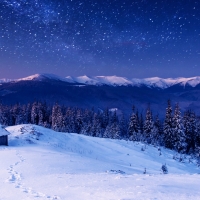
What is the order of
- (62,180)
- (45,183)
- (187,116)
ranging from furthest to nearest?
(187,116), (62,180), (45,183)

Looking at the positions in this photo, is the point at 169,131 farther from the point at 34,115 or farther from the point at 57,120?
the point at 34,115

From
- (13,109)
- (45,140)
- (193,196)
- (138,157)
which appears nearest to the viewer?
(193,196)

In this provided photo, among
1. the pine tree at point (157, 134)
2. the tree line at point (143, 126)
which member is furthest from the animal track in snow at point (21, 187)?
the pine tree at point (157, 134)

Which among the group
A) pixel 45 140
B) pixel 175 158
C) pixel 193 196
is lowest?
pixel 175 158

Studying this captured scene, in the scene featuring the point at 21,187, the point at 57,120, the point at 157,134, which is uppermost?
the point at 21,187

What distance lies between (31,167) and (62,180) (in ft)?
15.1

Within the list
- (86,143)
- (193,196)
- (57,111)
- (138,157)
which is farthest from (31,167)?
(57,111)

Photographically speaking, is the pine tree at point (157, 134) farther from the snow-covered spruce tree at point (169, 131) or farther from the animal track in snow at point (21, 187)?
the animal track in snow at point (21, 187)

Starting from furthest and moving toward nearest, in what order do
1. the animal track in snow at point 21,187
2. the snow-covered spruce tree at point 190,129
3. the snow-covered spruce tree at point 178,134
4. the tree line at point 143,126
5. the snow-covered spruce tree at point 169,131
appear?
the snow-covered spruce tree at point 190,129
the snow-covered spruce tree at point 169,131
the tree line at point 143,126
the snow-covered spruce tree at point 178,134
the animal track in snow at point 21,187

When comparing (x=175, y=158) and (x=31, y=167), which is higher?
(x=31, y=167)

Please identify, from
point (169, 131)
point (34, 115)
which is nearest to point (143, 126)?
point (169, 131)

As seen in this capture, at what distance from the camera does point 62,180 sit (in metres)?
10.4

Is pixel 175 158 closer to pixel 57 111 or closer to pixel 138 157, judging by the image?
pixel 138 157

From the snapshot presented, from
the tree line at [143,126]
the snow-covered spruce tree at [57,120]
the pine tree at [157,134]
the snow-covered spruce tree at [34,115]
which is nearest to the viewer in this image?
the tree line at [143,126]
